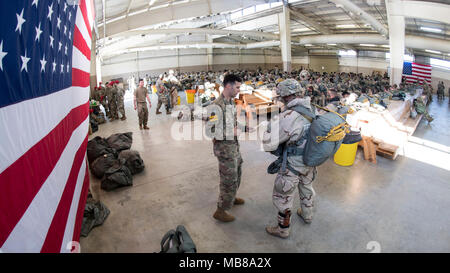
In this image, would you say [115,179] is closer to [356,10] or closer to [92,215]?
[92,215]

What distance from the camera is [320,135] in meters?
2.44

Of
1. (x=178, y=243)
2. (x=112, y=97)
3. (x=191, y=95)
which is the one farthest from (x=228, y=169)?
(x=191, y=95)

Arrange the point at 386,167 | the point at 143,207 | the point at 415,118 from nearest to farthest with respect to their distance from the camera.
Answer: the point at 143,207 < the point at 386,167 < the point at 415,118

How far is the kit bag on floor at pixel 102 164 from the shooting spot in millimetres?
4207

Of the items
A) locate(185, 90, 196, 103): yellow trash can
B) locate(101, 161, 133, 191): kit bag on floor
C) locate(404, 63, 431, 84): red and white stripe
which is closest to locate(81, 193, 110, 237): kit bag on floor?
locate(101, 161, 133, 191): kit bag on floor

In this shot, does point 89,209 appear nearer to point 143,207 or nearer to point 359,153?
point 143,207

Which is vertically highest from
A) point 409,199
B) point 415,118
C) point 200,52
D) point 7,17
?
point 200,52

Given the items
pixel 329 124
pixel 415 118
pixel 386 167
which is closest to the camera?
pixel 329 124

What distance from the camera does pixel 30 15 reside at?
137 cm

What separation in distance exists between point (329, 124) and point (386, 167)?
326 cm

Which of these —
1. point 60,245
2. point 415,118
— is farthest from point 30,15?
point 415,118

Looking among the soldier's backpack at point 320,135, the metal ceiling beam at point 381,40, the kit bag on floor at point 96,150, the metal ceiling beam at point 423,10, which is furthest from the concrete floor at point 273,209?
the metal ceiling beam at point 381,40

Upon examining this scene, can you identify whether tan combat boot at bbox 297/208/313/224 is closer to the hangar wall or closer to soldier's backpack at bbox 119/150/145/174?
soldier's backpack at bbox 119/150/145/174

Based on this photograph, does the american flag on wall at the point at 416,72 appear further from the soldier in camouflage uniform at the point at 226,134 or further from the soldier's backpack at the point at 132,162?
the soldier's backpack at the point at 132,162
